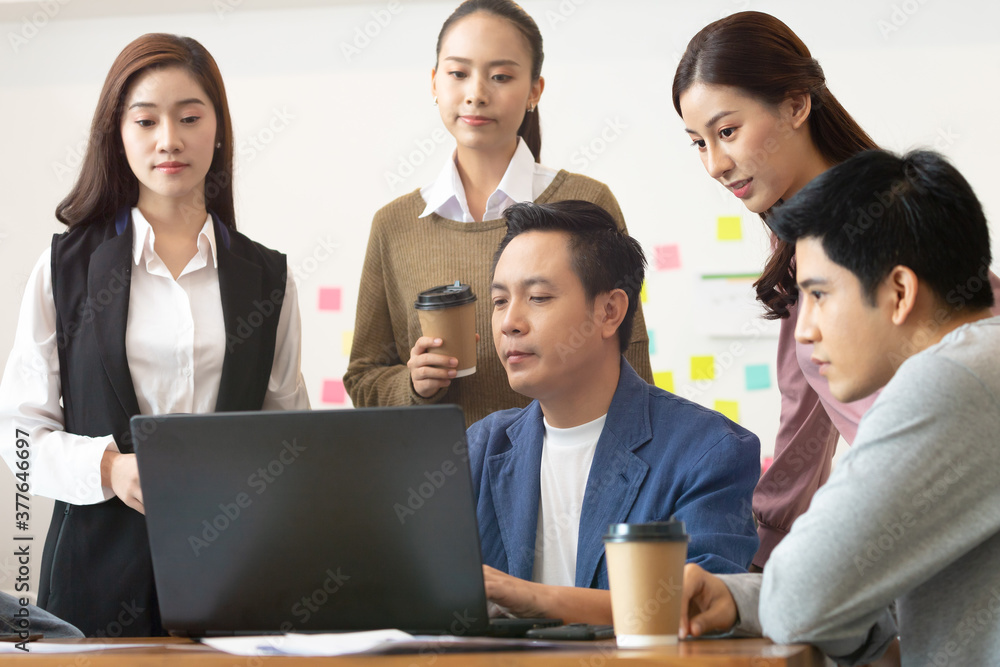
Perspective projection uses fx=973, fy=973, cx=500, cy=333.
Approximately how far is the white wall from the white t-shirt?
5.97 feet

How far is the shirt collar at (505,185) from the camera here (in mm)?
2104

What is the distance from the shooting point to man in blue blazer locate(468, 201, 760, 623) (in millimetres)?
1402

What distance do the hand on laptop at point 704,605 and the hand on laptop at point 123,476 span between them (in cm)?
88

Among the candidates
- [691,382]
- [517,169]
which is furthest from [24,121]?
[691,382]

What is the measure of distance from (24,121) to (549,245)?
273 centimetres

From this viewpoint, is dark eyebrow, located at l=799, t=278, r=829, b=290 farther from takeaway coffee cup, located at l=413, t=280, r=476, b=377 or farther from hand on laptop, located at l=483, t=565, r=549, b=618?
takeaway coffee cup, located at l=413, t=280, r=476, b=377

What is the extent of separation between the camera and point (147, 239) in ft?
6.13

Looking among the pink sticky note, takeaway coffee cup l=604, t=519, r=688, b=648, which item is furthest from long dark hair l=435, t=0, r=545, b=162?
the pink sticky note

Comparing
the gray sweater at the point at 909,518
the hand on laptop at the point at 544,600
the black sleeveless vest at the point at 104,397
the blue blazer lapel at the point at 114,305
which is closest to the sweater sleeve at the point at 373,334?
the black sleeveless vest at the point at 104,397

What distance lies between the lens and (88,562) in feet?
5.53

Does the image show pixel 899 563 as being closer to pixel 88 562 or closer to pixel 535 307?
pixel 535 307

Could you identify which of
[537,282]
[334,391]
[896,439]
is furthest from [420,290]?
[334,391]

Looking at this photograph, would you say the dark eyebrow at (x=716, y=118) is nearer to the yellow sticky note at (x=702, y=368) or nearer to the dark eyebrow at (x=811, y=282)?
the dark eyebrow at (x=811, y=282)

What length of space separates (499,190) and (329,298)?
158 cm
